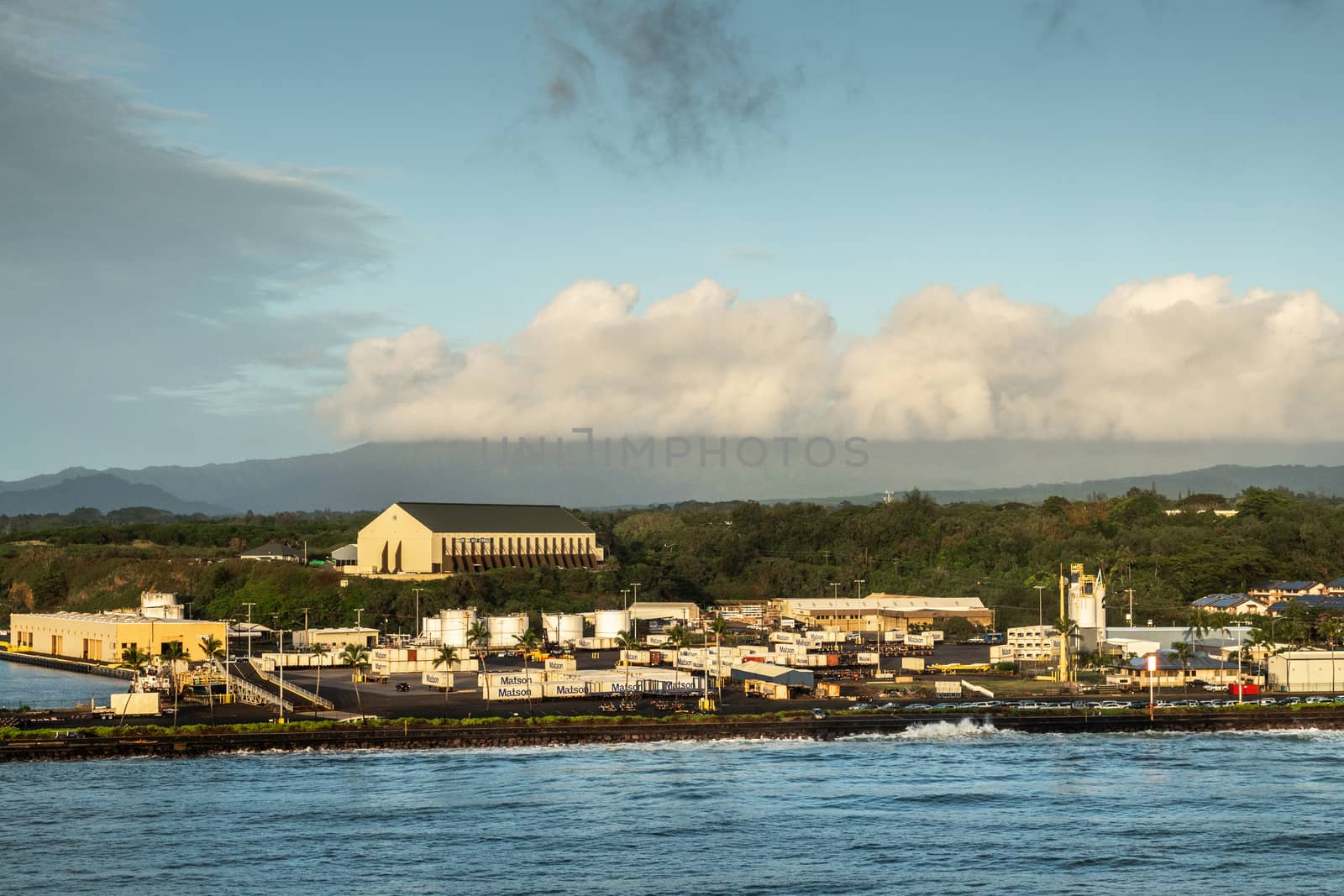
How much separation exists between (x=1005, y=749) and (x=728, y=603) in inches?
3226

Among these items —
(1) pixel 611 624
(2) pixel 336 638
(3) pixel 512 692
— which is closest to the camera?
(3) pixel 512 692

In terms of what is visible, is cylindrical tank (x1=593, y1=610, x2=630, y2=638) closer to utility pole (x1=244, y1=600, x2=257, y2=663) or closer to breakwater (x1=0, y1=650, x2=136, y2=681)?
utility pole (x1=244, y1=600, x2=257, y2=663)

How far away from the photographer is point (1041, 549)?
156m

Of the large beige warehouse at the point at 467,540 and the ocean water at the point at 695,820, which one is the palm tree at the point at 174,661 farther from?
the large beige warehouse at the point at 467,540

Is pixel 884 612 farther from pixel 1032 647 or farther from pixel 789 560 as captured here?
pixel 789 560

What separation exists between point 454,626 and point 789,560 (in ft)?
201

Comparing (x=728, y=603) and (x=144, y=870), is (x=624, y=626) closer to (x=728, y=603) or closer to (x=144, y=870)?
(x=728, y=603)

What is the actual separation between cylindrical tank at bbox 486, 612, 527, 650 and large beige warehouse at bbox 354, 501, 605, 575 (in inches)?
774

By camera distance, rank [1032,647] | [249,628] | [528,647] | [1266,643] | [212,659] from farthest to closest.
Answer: [249,628] → [1032,647] → [528,647] → [212,659] → [1266,643]

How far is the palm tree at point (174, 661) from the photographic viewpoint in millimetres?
76062

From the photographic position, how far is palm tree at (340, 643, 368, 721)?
78750 millimetres

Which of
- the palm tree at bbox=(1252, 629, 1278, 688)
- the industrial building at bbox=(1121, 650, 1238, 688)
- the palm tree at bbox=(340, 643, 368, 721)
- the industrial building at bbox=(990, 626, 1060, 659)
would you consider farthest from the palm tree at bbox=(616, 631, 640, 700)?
the palm tree at bbox=(1252, 629, 1278, 688)

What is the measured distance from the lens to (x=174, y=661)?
8706 centimetres

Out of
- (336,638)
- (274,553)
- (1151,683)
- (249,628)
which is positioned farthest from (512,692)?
(274,553)
